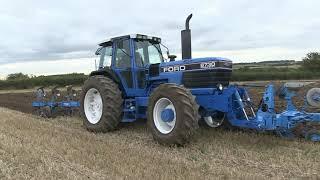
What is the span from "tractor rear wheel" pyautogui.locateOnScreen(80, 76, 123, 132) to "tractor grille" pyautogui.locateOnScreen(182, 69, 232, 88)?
6.36ft

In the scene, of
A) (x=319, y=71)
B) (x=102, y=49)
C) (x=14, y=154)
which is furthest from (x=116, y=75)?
(x=319, y=71)

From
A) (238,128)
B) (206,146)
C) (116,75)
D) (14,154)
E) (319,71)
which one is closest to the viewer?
(14,154)

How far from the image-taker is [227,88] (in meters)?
9.65

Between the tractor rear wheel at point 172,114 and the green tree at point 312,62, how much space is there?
128 feet

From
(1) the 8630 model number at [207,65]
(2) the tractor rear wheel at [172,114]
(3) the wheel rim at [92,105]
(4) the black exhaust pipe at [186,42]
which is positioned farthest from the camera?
(3) the wheel rim at [92,105]

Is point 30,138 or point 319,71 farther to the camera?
point 319,71

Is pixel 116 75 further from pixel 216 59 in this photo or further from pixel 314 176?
pixel 314 176

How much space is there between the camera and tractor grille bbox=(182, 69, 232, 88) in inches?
390

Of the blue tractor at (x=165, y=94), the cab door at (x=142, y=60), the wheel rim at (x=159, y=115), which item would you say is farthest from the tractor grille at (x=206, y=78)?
the cab door at (x=142, y=60)

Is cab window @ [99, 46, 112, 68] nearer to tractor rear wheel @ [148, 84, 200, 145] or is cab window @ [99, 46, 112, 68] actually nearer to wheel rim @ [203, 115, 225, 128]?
tractor rear wheel @ [148, 84, 200, 145]

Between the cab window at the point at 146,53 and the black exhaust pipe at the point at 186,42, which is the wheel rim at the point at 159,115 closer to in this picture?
the black exhaust pipe at the point at 186,42

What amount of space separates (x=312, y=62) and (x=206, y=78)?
3933 cm

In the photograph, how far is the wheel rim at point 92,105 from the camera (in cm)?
1214

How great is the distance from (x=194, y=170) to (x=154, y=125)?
2869 mm
